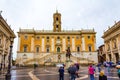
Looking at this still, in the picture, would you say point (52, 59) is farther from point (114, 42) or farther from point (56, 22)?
point (114, 42)

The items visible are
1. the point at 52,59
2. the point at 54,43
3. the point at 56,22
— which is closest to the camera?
the point at 52,59

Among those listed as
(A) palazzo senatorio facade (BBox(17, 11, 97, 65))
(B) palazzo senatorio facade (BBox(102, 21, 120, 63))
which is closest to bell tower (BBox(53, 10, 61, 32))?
(A) palazzo senatorio facade (BBox(17, 11, 97, 65))

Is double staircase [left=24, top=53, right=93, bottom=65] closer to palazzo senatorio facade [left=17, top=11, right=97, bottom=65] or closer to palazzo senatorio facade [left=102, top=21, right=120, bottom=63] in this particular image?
palazzo senatorio facade [left=17, top=11, right=97, bottom=65]

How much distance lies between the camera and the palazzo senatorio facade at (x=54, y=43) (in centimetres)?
6150

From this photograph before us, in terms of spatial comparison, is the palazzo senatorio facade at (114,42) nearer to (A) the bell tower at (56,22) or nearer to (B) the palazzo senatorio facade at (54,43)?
(B) the palazzo senatorio facade at (54,43)

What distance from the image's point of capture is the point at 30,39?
62.9m

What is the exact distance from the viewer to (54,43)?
208 ft

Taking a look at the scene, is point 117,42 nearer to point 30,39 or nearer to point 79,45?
point 79,45

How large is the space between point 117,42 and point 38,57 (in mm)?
33040

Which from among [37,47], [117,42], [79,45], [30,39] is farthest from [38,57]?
[117,42]

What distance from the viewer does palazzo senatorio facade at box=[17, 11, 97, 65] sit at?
Answer: 61.5m

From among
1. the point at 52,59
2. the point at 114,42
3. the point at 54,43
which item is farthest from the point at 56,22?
the point at 114,42

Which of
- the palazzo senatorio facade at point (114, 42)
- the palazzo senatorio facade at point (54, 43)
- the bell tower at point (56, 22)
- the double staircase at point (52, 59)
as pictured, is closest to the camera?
the palazzo senatorio facade at point (114, 42)

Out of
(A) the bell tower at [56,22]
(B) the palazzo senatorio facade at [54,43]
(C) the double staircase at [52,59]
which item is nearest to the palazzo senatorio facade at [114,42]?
(C) the double staircase at [52,59]
